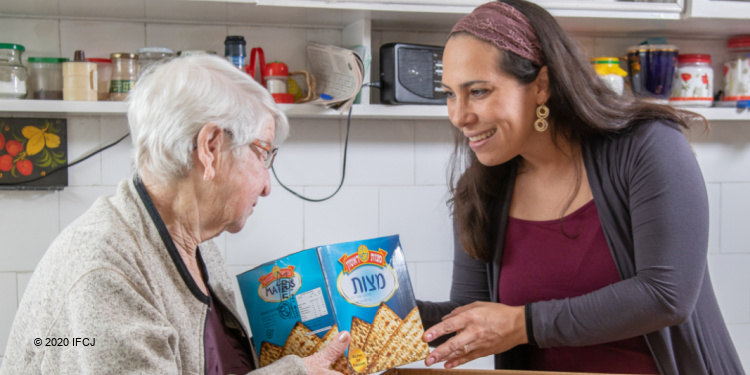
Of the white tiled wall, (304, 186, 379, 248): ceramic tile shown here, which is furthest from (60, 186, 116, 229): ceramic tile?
(304, 186, 379, 248): ceramic tile

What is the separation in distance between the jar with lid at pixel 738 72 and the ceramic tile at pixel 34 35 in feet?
6.24

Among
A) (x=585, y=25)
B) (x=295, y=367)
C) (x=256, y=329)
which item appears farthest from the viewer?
(x=585, y=25)

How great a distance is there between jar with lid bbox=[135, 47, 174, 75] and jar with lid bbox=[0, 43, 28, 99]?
275 mm

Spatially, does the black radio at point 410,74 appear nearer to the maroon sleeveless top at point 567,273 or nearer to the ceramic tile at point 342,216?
the ceramic tile at point 342,216

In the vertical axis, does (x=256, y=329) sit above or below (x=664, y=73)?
below

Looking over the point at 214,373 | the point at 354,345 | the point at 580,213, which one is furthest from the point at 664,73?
the point at 214,373

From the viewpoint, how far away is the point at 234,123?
1017 millimetres

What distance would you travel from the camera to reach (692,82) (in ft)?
6.36

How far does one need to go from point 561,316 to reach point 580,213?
212mm

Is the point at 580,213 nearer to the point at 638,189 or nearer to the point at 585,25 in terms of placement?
the point at 638,189

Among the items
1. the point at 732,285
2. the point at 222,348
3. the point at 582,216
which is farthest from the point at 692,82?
the point at 222,348

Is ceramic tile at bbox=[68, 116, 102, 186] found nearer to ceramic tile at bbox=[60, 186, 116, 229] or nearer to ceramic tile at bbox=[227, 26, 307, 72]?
ceramic tile at bbox=[60, 186, 116, 229]

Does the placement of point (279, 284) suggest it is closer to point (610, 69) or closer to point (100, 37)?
point (100, 37)

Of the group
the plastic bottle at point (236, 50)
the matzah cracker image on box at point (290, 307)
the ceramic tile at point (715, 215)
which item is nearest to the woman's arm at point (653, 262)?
the matzah cracker image on box at point (290, 307)
